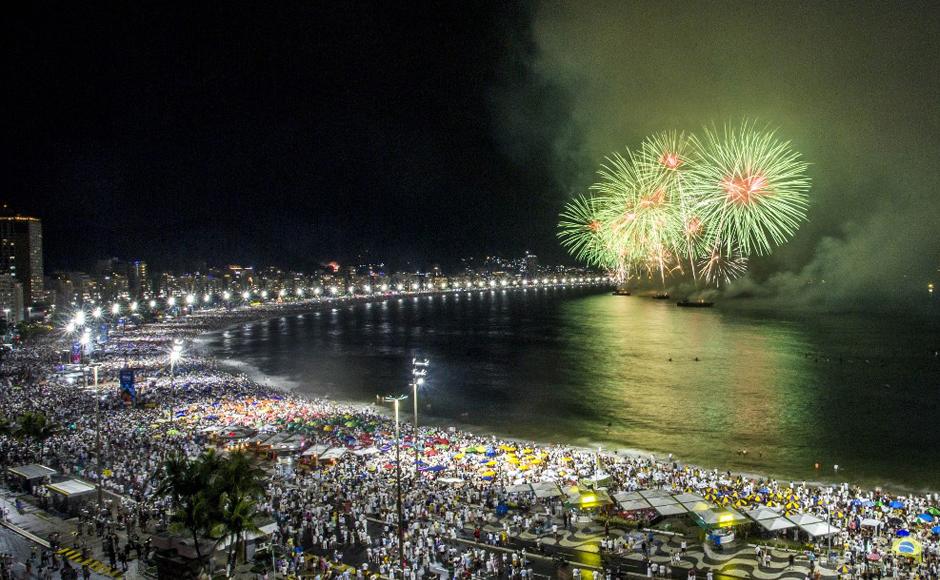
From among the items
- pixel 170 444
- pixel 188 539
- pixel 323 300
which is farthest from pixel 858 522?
pixel 323 300

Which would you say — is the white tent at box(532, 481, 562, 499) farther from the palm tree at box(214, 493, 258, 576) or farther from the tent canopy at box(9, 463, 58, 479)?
the tent canopy at box(9, 463, 58, 479)

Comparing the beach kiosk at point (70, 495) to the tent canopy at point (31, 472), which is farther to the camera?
the tent canopy at point (31, 472)

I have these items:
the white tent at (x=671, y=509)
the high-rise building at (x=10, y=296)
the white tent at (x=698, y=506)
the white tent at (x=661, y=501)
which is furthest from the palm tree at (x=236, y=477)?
the high-rise building at (x=10, y=296)

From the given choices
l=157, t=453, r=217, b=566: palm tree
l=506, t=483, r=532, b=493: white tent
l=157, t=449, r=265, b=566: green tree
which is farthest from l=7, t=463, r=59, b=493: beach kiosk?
l=506, t=483, r=532, b=493: white tent

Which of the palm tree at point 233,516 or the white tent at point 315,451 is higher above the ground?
the palm tree at point 233,516

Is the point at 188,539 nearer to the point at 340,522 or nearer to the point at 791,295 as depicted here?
the point at 340,522

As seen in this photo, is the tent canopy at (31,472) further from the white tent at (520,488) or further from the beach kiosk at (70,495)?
the white tent at (520,488)

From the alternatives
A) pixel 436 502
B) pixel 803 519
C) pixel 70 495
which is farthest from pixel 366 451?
pixel 803 519
